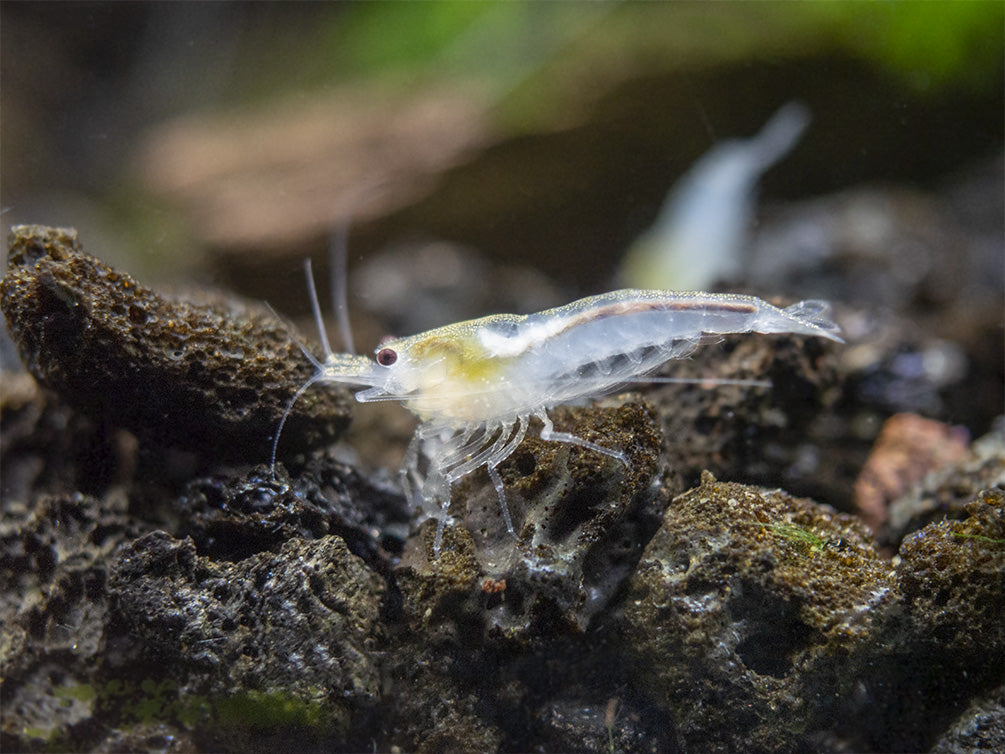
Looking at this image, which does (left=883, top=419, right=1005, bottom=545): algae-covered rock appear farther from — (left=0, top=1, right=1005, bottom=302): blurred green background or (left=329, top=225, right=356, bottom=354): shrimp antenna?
(left=329, top=225, right=356, bottom=354): shrimp antenna

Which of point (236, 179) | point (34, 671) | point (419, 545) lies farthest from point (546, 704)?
point (236, 179)

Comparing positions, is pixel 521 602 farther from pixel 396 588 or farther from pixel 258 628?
pixel 258 628

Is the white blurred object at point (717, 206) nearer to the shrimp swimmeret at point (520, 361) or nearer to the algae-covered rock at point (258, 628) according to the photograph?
the shrimp swimmeret at point (520, 361)

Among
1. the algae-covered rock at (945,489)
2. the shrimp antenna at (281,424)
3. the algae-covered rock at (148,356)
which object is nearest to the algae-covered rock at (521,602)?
the shrimp antenna at (281,424)

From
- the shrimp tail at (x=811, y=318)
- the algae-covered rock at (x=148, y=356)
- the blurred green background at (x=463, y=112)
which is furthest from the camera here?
the blurred green background at (x=463, y=112)

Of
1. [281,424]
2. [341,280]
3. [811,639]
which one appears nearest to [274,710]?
[281,424]

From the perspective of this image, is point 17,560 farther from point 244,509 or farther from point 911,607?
point 911,607

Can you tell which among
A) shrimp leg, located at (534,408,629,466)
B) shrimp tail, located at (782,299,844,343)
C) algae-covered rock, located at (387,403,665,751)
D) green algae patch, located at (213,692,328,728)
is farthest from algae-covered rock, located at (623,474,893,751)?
green algae patch, located at (213,692,328,728)
